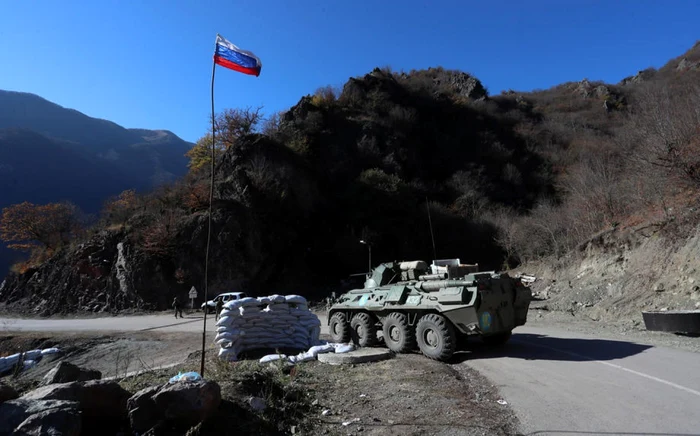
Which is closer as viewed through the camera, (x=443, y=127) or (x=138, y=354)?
(x=138, y=354)

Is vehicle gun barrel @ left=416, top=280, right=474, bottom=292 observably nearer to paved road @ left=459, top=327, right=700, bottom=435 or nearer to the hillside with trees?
paved road @ left=459, top=327, right=700, bottom=435

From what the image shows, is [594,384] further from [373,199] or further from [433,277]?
[373,199]

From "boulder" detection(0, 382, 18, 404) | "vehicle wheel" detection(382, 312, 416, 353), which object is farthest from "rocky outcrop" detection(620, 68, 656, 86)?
"boulder" detection(0, 382, 18, 404)

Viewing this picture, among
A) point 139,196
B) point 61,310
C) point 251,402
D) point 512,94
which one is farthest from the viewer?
point 512,94

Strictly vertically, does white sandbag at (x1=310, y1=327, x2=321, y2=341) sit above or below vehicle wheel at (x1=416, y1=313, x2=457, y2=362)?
below

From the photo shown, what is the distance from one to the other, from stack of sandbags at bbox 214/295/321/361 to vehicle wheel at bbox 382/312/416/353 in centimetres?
232

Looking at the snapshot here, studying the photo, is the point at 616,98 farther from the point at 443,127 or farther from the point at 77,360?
the point at 77,360

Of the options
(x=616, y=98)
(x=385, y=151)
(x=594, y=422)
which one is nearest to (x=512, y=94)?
(x=616, y=98)

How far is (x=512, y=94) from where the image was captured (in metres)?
75.5

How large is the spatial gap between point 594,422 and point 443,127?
54252 millimetres

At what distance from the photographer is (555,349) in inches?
364

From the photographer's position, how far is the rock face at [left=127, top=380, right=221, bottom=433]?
3.87 meters

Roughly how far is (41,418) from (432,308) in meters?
6.89

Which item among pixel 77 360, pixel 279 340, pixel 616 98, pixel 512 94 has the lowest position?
pixel 77 360
